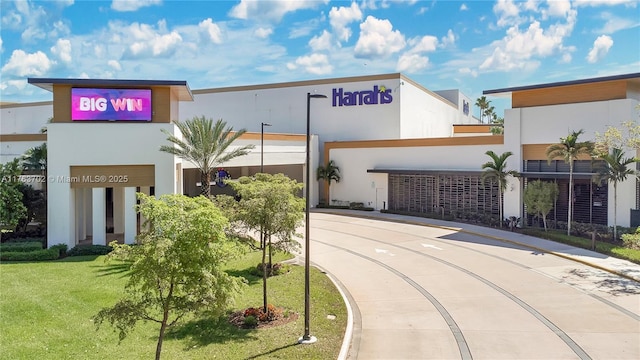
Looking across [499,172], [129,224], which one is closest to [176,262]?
[129,224]

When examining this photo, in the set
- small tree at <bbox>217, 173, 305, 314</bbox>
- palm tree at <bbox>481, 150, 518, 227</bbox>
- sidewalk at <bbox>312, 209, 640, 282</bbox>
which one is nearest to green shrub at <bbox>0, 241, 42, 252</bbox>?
small tree at <bbox>217, 173, 305, 314</bbox>

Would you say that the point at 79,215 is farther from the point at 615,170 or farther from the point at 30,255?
the point at 615,170

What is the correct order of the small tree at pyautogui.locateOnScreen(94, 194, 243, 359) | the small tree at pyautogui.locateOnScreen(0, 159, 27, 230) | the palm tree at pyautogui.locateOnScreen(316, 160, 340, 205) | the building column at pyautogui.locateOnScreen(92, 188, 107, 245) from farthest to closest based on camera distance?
the palm tree at pyautogui.locateOnScreen(316, 160, 340, 205)
the building column at pyautogui.locateOnScreen(92, 188, 107, 245)
the small tree at pyautogui.locateOnScreen(0, 159, 27, 230)
the small tree at pyautogui.locateOnScreen(94, 194, 243, 359)

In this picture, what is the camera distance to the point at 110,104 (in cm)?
2494

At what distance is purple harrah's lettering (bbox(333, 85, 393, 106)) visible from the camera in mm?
42594

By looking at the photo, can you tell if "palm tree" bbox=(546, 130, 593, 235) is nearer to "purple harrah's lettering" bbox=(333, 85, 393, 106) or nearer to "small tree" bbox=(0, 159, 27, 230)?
"purple harrah's lettering" bbox=(333, 85, 393, 106)

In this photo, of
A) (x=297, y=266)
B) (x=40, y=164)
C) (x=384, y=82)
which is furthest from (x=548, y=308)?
(x=384, y=82)

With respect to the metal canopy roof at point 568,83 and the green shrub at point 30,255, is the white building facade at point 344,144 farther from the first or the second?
the green shrub at point 30,255

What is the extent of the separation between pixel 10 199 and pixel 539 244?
28060 millimetres

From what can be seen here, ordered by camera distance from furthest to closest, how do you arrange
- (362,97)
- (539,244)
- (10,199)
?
1. (362,97)
2. (539,244)
3. (10,199)

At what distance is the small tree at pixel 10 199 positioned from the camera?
24.2 metres

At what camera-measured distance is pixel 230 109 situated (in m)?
49.7

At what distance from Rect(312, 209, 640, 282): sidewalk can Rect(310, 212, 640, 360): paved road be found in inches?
23.0

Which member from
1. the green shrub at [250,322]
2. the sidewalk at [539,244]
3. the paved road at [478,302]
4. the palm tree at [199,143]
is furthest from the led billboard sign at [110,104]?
the sidewalk at [539,244]
